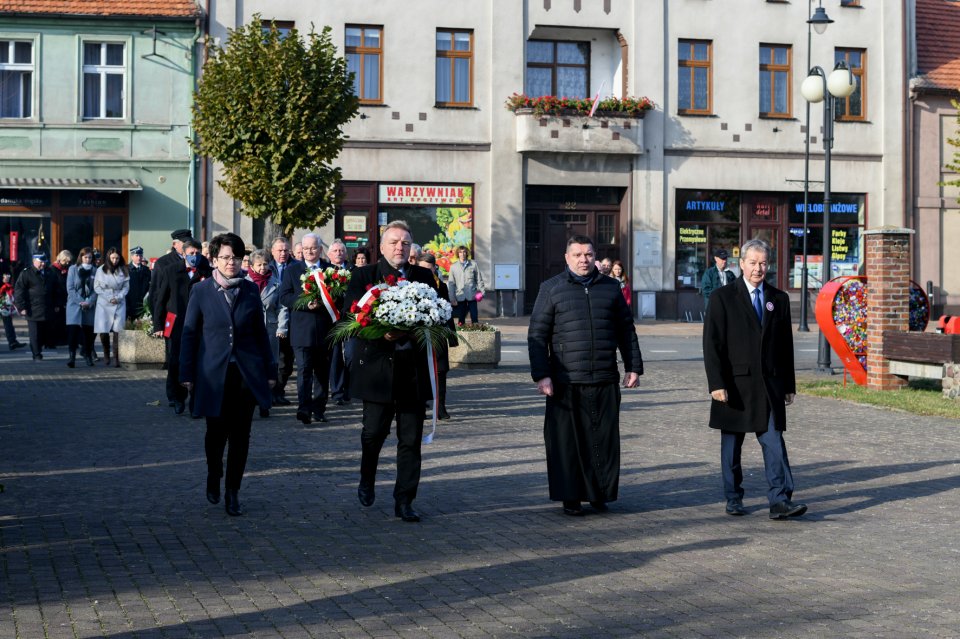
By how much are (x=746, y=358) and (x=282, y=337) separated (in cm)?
712

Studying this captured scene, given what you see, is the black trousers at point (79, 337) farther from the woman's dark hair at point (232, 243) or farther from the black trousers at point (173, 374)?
the woman's dark hair at point (232, 243)

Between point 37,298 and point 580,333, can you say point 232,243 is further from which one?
point 37,298

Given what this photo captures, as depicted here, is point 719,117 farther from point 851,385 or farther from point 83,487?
point 83,487

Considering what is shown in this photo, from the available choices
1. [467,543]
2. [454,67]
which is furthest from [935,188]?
[467,543]

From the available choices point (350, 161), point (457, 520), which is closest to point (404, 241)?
point (457, 520)

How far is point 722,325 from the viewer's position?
9609mm

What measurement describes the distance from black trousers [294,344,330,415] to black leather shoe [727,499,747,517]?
606cm

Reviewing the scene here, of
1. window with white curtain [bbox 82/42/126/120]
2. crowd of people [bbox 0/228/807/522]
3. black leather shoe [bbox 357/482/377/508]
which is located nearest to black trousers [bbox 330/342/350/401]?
crowd of people [bbox 0/228/807/522]

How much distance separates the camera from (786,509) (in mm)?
9234

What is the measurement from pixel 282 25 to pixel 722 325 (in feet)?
90.9

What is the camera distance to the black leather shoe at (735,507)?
940 cm

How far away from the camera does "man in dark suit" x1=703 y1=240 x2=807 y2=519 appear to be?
9.41 metres

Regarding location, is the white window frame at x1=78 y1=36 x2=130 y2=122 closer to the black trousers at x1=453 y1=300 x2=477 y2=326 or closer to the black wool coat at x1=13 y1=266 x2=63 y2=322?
the black trousers at x1=453 y1=300 x2=477 y2=326

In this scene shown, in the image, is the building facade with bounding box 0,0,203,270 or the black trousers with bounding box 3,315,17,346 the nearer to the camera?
the black trousers with bounding box 3,315,17,346
